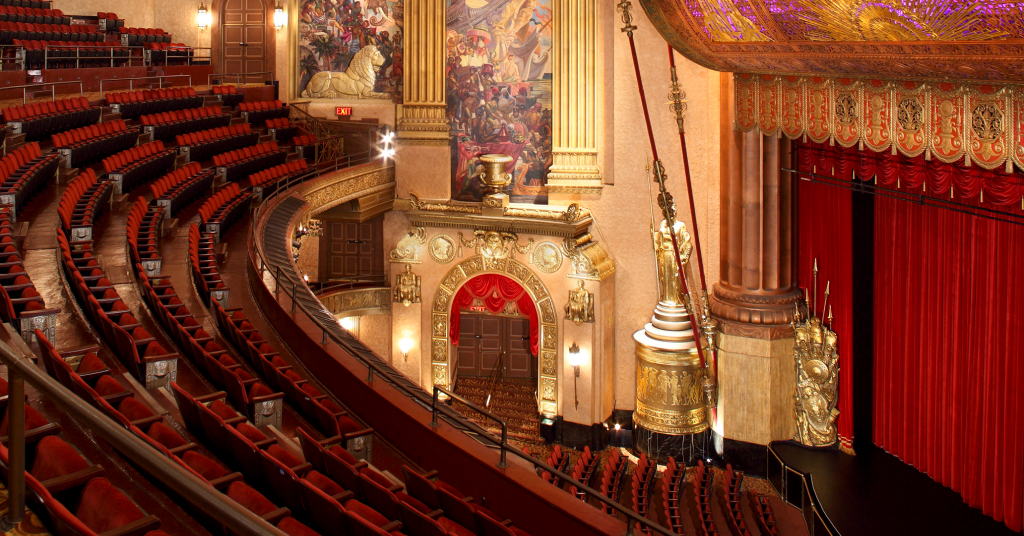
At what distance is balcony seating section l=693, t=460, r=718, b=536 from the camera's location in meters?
8.32

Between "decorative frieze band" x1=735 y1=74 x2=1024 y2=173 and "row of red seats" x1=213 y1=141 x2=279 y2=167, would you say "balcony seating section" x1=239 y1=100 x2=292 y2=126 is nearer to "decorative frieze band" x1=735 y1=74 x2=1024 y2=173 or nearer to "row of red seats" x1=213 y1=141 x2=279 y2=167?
"row of red seats" x1=213 y1=141 x2=279 y2=167

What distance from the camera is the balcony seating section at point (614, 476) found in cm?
941

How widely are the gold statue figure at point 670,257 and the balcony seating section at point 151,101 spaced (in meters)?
6.48

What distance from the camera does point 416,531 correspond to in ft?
12.2

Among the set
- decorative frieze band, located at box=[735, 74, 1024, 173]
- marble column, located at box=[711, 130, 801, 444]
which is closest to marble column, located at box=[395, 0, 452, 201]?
marble column, located at box=[711, 130, 801, 444]

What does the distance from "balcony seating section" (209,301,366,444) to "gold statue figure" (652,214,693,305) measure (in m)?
5.71

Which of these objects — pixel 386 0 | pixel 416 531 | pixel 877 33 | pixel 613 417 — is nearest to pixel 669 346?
pixel 613 417

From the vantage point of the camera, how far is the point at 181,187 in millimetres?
9516

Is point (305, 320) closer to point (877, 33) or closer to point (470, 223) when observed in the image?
point (877, 33)

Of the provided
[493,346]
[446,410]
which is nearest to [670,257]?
[493,346]

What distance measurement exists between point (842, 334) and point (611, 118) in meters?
3.98

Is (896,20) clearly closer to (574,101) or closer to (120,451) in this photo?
(120,451)

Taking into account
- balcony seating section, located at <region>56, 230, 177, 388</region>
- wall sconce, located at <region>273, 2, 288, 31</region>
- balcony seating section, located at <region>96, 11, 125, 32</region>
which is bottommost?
balcony seating section, located at <region>56, 230, 177, 388</region>

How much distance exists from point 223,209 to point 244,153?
7.20 feet
